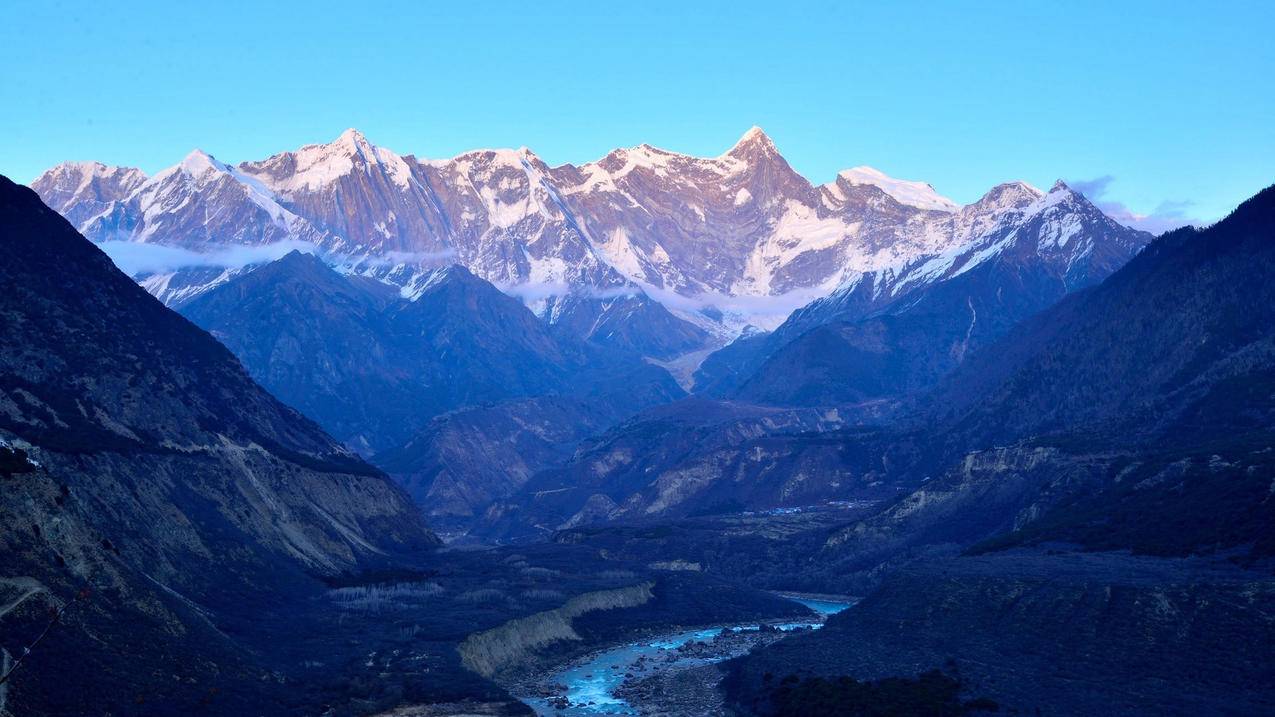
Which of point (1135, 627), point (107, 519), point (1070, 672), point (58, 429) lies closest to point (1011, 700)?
point (1070, 672)

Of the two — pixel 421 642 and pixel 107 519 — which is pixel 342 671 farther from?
pixel 107 519

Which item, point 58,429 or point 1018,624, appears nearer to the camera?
point 1018,624

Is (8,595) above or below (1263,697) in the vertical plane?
above

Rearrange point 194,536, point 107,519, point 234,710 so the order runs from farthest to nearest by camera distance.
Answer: point 194,536, point 107,519, point 234,710

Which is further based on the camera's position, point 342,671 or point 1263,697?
point 342,671

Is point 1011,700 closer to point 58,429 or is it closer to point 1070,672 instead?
point 1070,672

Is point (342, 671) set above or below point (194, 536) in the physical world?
below

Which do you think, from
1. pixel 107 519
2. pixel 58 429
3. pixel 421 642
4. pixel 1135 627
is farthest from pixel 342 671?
pixel 1135 627

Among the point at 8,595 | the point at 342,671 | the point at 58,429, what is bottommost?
the point at 342,671

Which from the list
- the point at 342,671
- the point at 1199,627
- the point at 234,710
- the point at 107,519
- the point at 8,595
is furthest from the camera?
the point at 107,519
